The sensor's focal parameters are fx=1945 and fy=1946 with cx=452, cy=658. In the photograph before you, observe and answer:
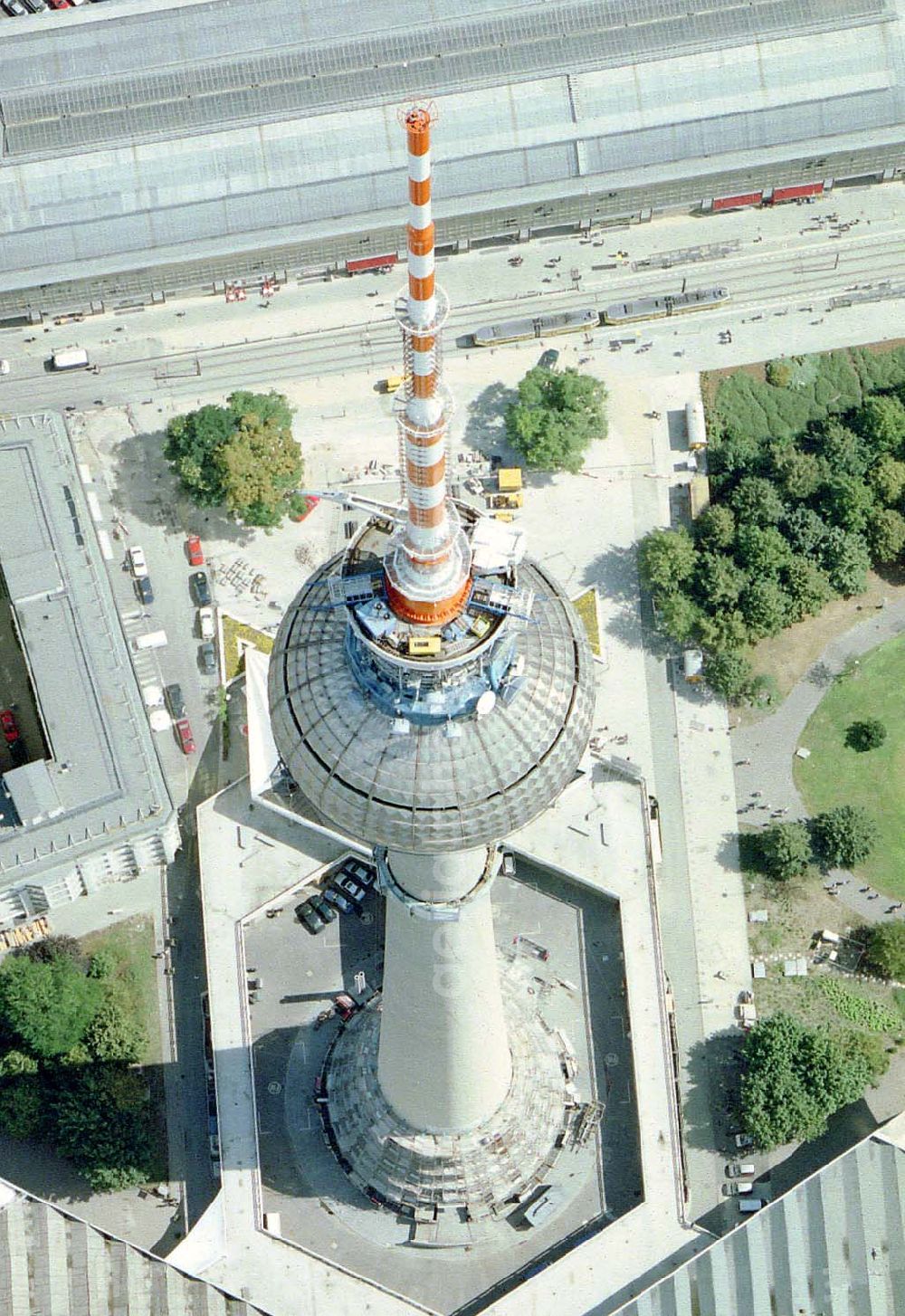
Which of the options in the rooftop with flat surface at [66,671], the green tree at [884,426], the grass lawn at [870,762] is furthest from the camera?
the green tree at [884,426]

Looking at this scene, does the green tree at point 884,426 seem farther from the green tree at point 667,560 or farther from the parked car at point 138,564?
the parked car at point 138,564

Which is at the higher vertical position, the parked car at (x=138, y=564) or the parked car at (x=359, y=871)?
the parked car at (x=138, y=564)

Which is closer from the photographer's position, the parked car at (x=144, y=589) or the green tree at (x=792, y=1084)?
the green tree at (x=792, y=1084)

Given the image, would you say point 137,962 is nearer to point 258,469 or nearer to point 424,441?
point 258,469

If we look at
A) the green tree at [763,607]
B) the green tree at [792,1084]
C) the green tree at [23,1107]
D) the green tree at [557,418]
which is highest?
the green tree at [557,418]

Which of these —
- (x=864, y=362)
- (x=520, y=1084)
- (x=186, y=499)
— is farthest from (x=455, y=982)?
(x=864, y=362)

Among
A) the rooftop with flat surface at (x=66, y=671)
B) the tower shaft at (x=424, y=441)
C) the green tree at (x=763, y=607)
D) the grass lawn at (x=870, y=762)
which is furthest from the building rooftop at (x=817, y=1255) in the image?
the tower shaft at (x=424, y=441)

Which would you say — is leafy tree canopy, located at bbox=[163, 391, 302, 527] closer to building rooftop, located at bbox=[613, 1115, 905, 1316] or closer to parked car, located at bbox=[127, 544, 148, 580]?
parked car, located at bbox=[127, 544, 148, 580]

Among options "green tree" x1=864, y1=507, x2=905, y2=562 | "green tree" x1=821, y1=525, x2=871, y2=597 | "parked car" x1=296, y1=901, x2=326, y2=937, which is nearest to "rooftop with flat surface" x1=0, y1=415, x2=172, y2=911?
"parked car" x1=296, y1=901, x2=326, y2=937
